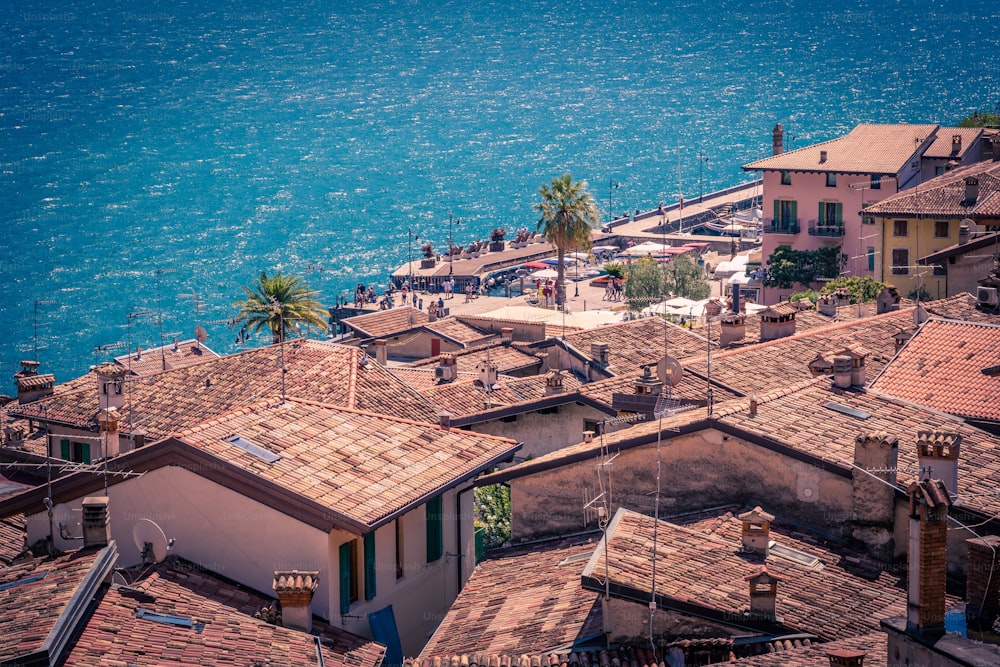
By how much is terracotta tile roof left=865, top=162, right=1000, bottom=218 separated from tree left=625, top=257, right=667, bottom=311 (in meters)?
15.3

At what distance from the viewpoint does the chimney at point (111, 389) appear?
35.8 m

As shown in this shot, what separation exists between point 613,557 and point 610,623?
124 cm

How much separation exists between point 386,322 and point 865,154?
103 feet

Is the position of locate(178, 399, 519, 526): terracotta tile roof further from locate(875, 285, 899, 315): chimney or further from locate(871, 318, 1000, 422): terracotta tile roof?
locate(875, 285, 899, 315): chimney

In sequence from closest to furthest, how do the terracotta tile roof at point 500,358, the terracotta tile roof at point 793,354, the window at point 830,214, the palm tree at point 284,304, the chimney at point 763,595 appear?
1. the chimney at point 763,595
2. the terracotta tile roof at point 793,354
3. the terracotta tile roof at point 500,358
4. the palm tree at point 284,304
5. the window at point 830,214

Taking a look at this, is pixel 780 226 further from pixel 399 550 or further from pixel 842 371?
pixel 399 550

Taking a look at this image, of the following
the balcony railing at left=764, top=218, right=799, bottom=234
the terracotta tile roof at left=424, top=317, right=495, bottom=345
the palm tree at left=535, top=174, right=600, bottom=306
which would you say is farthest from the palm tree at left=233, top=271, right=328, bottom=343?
the balcony railing at left=764, top=218, right=799, bottom=234

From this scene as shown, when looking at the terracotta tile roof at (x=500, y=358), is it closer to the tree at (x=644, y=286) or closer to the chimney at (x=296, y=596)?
the chimney at (x=296, y=596)

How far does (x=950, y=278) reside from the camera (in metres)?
48.0

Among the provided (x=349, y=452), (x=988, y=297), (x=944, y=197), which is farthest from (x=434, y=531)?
(x=944, y=197)

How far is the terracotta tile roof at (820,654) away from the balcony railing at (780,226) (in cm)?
6677

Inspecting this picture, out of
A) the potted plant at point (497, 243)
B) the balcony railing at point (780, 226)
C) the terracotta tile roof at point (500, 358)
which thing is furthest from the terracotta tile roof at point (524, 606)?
the potted plant at point (497, 243)

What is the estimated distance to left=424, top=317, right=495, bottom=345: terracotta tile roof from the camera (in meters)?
58.7

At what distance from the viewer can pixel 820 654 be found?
19188mm
